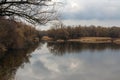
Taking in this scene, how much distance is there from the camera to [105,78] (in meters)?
19.6

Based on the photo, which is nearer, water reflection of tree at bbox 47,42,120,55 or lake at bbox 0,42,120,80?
lake at bbox 0,42,120,80

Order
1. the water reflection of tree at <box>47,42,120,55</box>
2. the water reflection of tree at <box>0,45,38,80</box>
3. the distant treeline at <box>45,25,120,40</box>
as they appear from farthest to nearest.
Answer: the distant treeline at <box>45,25,120,40</box> → the water reflection of tree at <box>47,42,120,55</box> → the water reflection of tree at <box>0,45,38,80</box>

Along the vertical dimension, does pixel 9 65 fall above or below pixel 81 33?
above

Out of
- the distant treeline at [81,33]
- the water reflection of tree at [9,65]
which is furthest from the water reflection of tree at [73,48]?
the distant treeline at [81,33]

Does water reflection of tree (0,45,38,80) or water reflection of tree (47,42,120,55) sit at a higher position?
water reflection of tree (0,45,38,80)

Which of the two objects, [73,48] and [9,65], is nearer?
[9,65]

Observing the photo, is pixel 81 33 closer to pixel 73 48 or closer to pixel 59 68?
pixel 73 48

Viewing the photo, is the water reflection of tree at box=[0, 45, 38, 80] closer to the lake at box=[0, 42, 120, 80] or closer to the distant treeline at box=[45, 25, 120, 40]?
the lake at box=[0, 42, 120, 80]

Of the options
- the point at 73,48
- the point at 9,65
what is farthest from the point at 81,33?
the point at 9,65

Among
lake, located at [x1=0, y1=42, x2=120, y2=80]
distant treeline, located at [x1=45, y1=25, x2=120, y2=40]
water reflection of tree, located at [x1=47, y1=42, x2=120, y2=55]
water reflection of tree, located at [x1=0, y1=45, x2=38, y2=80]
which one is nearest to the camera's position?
water reflection of tree, located at [x1=0, y1=45, x2=38, y2=80]

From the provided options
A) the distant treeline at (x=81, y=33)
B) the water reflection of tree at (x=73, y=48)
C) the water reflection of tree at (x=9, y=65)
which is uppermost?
the water reflection of tree at (x=9, y=65)

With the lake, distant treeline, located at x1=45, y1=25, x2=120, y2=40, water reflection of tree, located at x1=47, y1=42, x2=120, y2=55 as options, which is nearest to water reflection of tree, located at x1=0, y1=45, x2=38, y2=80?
the lake

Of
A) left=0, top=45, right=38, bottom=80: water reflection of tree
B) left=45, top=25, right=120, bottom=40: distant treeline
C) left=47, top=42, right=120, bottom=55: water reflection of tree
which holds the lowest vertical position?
left=45, top=25, right=120, bottom=40: distant treeline

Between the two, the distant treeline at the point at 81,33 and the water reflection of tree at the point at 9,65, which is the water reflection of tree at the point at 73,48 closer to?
the water reflection of tree at the point at 9,65
